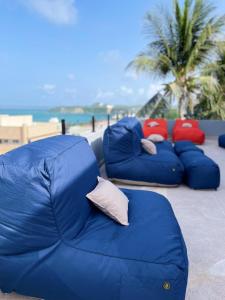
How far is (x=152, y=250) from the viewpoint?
1410 mm

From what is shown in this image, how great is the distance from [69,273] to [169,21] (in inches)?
283

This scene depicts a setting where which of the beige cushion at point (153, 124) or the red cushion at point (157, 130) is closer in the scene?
the red cushion at point (157, 130)

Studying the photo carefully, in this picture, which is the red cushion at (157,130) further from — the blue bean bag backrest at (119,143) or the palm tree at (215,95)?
the blue bean bag backrest at (119,143)

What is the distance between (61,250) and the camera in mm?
1426

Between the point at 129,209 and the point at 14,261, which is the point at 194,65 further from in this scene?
the point at 14,261

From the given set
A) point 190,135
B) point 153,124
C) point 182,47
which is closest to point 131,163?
point 190,135

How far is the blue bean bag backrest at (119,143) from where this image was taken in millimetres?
3455

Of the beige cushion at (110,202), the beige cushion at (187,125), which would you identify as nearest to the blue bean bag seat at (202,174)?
the beige cushion at (110,202)

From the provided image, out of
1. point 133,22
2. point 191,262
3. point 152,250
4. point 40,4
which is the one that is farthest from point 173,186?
point 40,4

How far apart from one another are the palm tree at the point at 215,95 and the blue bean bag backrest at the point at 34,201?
258 inches

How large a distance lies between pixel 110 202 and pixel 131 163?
1736 mm

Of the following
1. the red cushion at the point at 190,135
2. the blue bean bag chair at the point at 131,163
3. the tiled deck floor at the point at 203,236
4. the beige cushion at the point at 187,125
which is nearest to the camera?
the tiled deck floor at the point at 203,236

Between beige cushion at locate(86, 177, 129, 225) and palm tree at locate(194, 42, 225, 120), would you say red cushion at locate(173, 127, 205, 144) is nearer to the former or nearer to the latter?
palm tree at locate(194, 42, 225, 120)

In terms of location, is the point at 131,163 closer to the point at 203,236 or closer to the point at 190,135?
the point at 203,236
